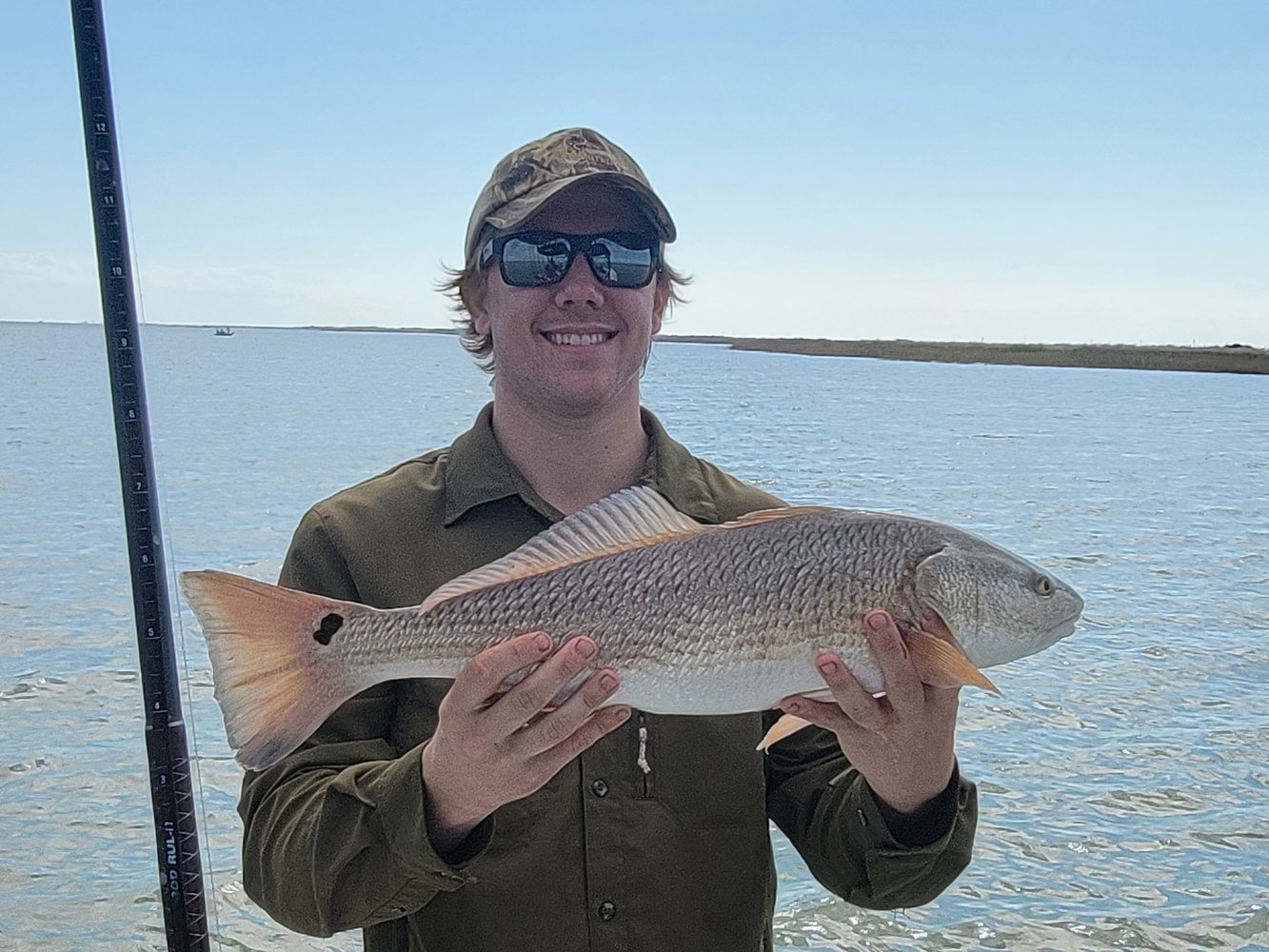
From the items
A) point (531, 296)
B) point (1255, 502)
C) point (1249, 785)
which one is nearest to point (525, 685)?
point (531, 296)

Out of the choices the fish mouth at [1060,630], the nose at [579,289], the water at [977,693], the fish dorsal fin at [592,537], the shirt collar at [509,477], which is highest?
the nose at [579,289]

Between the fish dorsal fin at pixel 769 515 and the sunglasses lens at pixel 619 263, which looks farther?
the sunglasses lens at pixel 619 263

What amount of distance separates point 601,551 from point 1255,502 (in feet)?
65.8

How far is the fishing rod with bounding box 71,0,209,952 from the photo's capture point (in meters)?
2.48

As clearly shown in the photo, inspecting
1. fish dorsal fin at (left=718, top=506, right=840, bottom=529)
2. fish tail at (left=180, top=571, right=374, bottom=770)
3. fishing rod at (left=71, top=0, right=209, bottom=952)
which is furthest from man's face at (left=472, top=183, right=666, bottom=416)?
fishing rod at (left=71, top=0, right=209, bottom=952)

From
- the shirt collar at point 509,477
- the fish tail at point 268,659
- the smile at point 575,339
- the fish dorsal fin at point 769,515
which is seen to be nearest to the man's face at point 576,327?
the smile at point 575,339

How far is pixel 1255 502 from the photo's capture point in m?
19.2

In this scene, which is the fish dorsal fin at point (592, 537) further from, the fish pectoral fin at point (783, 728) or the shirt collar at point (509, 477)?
the fish pectoral fin at point (783, 728)

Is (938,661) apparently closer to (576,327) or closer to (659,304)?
(576,327)

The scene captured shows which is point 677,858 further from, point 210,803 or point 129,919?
point 210,803

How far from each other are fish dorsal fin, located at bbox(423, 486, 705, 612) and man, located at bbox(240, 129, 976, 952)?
26cm

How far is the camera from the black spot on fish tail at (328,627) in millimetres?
2215

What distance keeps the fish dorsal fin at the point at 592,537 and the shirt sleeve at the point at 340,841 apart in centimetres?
38

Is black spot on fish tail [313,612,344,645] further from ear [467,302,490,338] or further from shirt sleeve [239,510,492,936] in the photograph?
ear [467,302,490,338]
